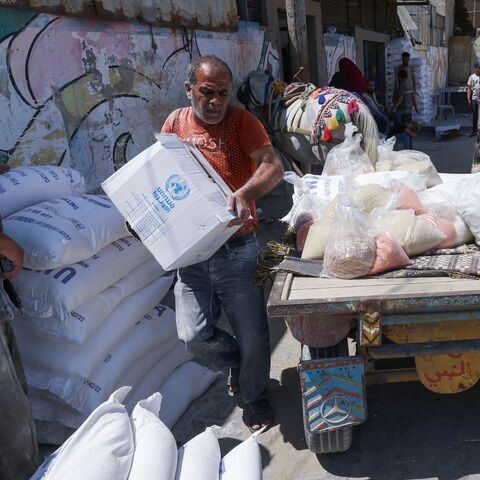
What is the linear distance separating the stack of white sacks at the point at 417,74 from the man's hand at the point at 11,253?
14.1 meters

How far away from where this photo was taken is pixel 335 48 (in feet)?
35.7

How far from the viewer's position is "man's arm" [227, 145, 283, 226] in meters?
2.15

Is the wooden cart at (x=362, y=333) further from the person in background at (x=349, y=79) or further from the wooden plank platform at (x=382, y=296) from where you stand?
the person in background at (x=349, y=79)

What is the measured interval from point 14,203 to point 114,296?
0.66 metres

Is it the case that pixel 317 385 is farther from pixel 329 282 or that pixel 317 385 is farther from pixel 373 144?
pixel 373 144

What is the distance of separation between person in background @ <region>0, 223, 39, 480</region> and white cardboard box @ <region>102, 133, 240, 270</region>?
0.51 metres

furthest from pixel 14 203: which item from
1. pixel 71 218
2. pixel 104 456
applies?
pixel 104 456

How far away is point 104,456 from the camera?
→ 1744 millimetres

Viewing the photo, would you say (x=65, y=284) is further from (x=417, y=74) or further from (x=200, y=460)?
(x=417, y=74)

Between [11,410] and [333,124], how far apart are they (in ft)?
12.7

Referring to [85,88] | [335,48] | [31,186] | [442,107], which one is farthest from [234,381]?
[442,107]

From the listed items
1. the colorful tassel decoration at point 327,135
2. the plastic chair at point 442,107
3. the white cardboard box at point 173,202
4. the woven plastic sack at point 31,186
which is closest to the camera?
the white cardboard box at point 173,202

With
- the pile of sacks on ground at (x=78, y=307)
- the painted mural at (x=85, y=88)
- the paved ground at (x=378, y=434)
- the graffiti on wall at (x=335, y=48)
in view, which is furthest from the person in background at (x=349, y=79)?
the pile of sacks on ground at (x=78, y=307)

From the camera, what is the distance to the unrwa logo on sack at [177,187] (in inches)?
83.3
